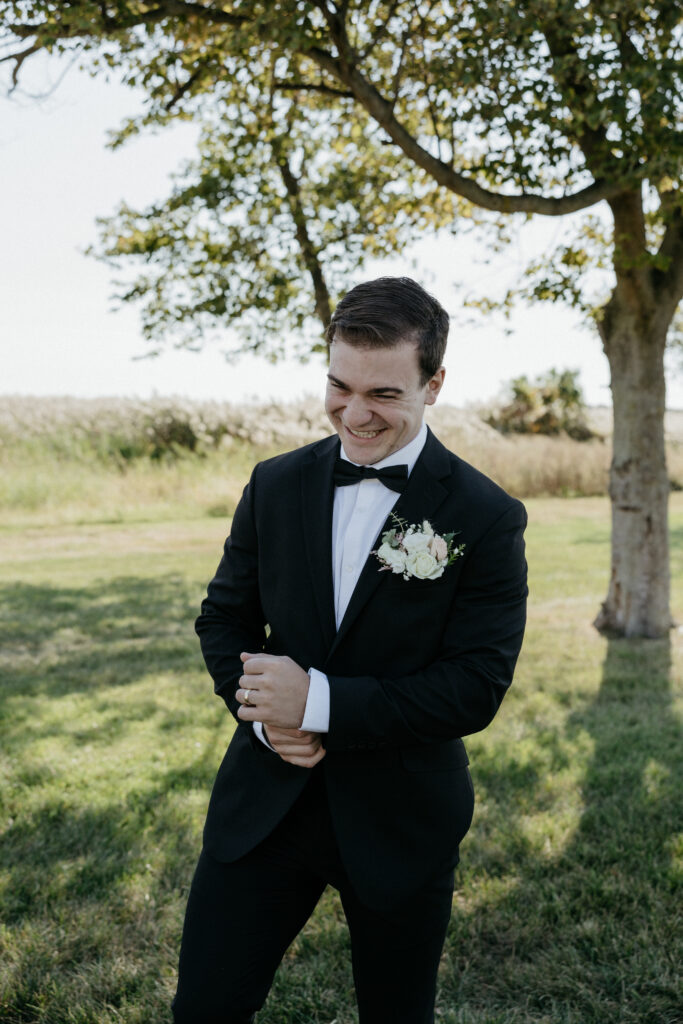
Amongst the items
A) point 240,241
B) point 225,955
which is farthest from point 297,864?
point 240,241

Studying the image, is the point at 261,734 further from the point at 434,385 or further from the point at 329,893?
the point at 329,893

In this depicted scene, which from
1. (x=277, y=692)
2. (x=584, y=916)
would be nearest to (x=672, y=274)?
(x=584, y=916)

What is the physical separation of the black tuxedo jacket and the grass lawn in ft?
4.59

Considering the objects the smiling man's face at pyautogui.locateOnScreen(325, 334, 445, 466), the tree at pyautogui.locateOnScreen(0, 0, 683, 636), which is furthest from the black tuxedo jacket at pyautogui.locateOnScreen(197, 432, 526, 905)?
the tree at pyautogui.locateOnScreen(0, 0, 683, 636)

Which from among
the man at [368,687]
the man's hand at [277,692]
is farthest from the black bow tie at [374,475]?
the man's hand at [277,692]

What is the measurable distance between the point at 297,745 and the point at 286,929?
1.68 ft

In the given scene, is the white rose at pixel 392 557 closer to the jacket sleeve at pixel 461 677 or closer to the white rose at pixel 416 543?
the white rose at pixel 416 543

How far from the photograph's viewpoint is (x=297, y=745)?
87.1 inches

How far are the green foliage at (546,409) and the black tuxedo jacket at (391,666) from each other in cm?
2849

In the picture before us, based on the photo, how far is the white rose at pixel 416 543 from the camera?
87.1 inches

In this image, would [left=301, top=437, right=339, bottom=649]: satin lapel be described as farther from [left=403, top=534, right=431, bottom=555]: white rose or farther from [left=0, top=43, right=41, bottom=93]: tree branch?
[left=0, top=43, right=41, bottom=93]: tree branch

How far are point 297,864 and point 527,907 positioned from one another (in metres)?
2.08

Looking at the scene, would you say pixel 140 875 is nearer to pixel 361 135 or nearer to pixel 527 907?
pixel 527 907

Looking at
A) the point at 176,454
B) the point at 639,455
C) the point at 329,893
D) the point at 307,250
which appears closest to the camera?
the point at 329,893
